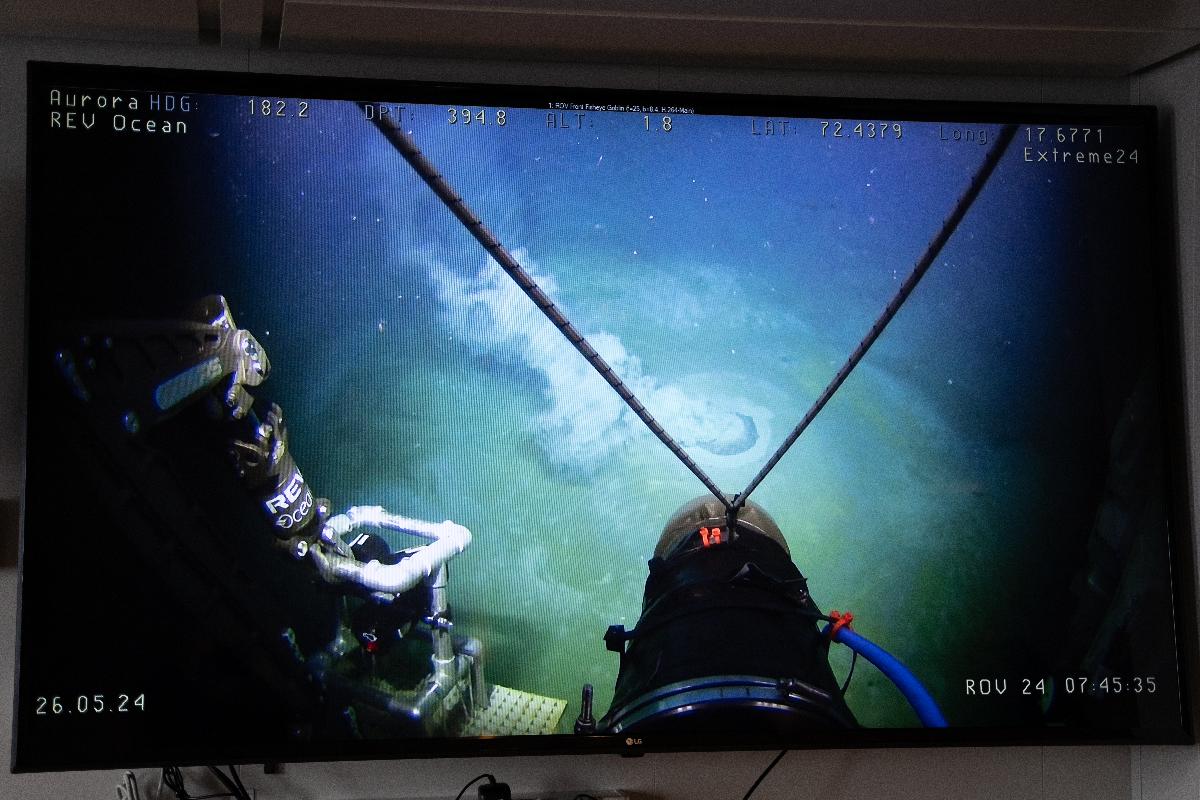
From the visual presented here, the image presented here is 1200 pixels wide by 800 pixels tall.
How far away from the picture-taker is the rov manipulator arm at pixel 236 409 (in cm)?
223

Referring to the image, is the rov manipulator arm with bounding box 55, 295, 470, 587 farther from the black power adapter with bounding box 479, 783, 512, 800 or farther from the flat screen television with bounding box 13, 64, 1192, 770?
the black power adapter with bounding box 479, 783, 512, 800

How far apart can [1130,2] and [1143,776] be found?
1.62 m

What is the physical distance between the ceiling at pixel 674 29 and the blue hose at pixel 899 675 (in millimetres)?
1214

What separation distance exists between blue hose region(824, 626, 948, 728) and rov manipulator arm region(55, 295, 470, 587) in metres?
0.81

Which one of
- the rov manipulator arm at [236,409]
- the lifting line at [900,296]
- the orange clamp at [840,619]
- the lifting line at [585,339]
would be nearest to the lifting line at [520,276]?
the lifting line at [585,339]

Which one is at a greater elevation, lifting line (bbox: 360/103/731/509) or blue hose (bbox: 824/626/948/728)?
lifting line (bbox: 360/103/731/509)

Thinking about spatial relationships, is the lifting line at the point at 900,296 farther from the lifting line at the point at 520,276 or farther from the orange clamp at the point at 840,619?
the orange clamp at the point at 840,619

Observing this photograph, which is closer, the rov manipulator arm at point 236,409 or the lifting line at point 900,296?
the rov manipulator arm at point 236,409

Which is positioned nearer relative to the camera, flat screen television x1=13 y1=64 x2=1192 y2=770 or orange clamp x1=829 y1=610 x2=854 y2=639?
flat screen television x1=13 y1=64 x2=1192 y2=770

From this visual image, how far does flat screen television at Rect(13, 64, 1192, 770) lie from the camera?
2232 mm

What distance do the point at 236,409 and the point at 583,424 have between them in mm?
672

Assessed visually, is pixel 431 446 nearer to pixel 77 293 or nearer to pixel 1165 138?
pixel 77 293

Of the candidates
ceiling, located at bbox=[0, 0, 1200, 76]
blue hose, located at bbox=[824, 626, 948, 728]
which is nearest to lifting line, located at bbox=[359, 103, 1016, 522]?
ceiling, located at bbox=[0, 0, 1200, 76]

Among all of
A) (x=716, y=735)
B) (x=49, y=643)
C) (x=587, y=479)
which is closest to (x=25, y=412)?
(x=49, y=643)
